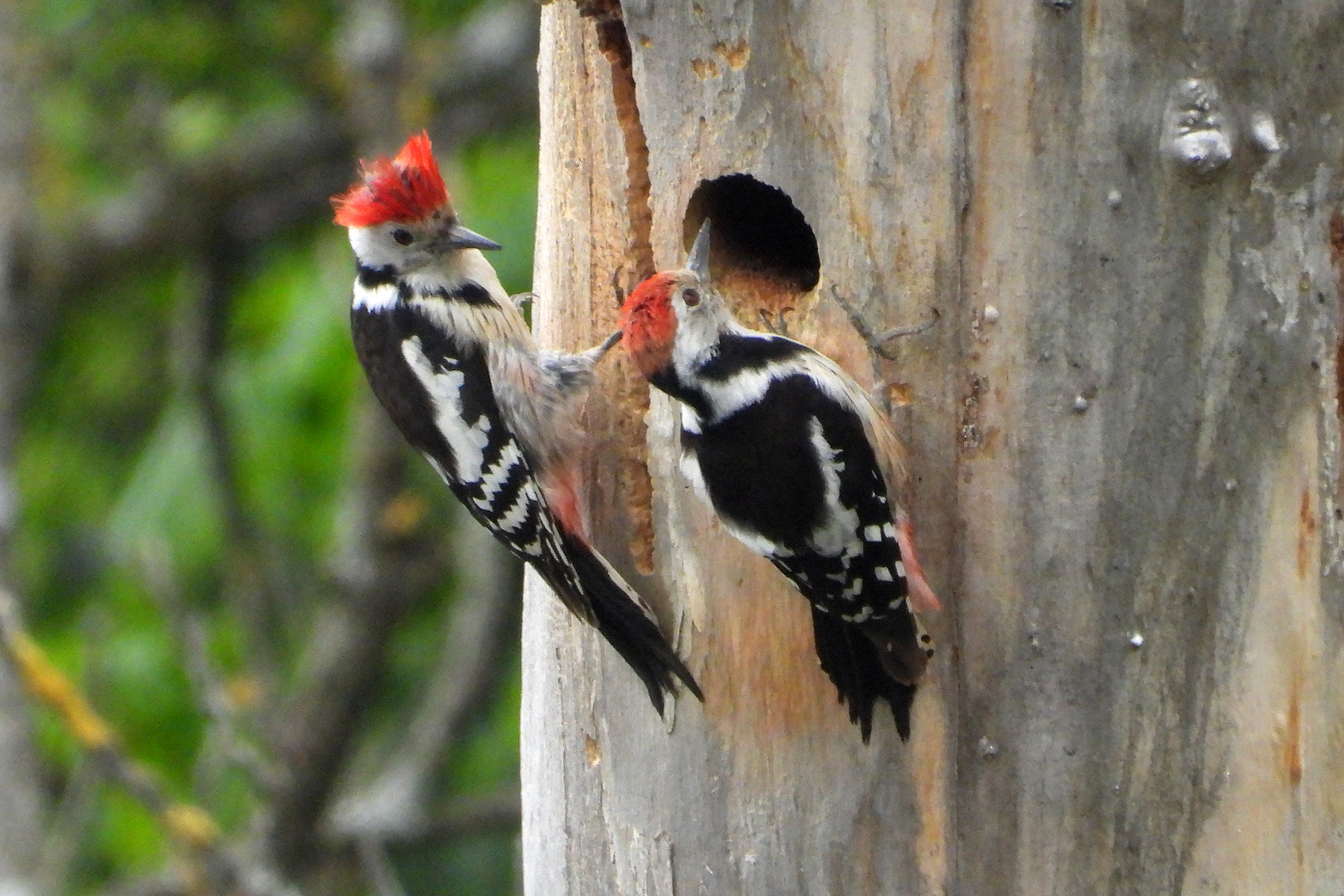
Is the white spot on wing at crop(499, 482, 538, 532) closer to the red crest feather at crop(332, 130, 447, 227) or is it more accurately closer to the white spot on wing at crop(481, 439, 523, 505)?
the white spot on wing at crop(481, 439, 523, 505)

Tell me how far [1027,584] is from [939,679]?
0.21 meters

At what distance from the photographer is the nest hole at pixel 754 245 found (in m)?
2.84

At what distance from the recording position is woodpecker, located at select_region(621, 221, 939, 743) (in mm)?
2510

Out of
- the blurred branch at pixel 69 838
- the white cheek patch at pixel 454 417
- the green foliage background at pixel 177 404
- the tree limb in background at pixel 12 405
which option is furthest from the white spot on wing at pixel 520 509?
the tree limb in background at pixel 12 405

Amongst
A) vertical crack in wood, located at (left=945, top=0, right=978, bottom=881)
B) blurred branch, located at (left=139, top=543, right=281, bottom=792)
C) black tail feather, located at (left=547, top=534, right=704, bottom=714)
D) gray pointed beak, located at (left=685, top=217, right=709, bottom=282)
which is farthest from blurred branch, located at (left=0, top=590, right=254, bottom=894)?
vertical crack in wood, located at (left=945, top=0, right=978, bottom=881)

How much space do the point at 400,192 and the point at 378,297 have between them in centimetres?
31

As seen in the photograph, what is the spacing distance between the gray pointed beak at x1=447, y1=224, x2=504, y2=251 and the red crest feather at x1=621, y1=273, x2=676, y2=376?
705 mm

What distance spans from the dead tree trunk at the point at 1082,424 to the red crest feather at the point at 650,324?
0.25 metres

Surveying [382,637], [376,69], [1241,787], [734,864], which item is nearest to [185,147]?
[376,69]

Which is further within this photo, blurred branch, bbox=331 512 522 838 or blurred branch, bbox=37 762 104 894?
blurred branch, bbox=331 512 522 838

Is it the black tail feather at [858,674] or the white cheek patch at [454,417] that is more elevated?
the white cheek patch at [454,417]

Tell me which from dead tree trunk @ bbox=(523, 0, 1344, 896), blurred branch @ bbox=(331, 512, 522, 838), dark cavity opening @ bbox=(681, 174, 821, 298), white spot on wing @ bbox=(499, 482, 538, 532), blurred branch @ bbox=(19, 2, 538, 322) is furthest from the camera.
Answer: blurred branch @ bbox=(19, 2, 538, 322)

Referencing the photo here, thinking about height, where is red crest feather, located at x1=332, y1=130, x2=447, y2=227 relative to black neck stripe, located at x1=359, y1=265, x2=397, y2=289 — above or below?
above

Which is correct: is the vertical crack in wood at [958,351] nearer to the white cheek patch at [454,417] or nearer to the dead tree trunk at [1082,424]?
the dead tree trunk at [1082,424]
